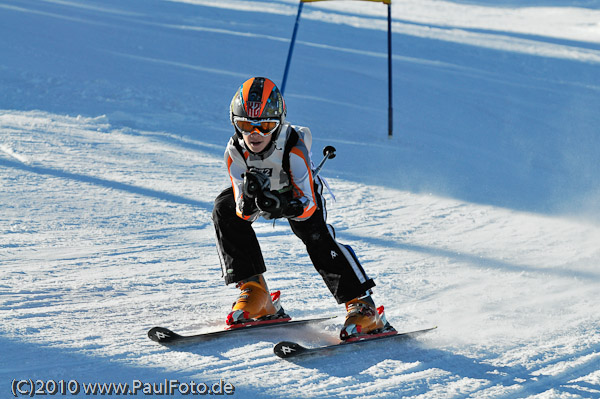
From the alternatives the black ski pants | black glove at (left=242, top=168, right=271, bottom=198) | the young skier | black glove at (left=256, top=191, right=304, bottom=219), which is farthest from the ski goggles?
the black ski pants

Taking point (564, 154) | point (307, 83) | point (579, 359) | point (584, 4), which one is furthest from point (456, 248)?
point (584, 4)

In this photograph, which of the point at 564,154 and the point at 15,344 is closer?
the point at 15,344

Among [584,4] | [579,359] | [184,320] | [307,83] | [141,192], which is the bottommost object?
[579,359]

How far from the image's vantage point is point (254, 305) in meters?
3.95

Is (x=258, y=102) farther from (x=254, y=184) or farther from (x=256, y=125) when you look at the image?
(x=254, y=184)

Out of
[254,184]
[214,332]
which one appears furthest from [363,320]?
[254,184]

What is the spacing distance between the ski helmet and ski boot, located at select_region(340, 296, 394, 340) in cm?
107

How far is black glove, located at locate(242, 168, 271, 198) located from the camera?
3461mm

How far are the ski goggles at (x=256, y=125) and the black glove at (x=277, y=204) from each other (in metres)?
0.31

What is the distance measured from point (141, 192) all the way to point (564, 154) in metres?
5.52

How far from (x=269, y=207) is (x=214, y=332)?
778 mm

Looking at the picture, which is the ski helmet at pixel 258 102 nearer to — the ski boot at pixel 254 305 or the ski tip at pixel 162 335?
the ski boot at pixel 254 305

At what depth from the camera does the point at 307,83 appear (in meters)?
11.7

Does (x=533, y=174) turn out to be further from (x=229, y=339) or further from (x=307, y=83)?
(x=229, y=339)
